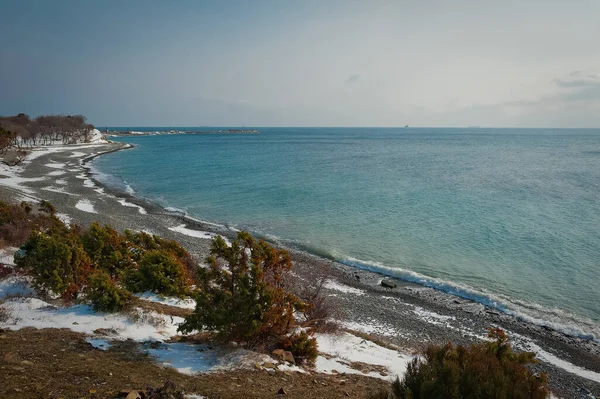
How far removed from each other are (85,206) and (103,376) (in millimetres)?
27038

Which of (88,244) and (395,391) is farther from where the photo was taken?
(88,244)

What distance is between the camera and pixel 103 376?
5.63m

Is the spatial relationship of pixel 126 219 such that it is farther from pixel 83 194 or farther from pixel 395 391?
pixel 395 391

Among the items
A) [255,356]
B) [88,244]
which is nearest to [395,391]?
[255,356]

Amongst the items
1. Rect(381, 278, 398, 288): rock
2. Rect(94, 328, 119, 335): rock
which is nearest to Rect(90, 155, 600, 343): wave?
Rect(381, 278, 398, 288): rock

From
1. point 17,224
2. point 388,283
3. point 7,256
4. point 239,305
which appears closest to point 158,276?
point 239,305

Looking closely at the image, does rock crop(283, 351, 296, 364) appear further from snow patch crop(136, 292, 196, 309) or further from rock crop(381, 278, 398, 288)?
rock crop(381, 278, 398, 288)

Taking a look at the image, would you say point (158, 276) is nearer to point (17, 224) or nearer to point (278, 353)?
point (278, 353)

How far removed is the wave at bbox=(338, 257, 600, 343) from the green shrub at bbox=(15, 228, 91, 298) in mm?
13841

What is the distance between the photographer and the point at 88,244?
38.2ft

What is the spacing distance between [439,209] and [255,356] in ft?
94.0

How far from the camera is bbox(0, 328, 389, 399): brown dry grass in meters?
5.13

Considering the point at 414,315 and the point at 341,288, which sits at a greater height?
the point at 341,288

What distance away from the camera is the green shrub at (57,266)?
916 centimetres
